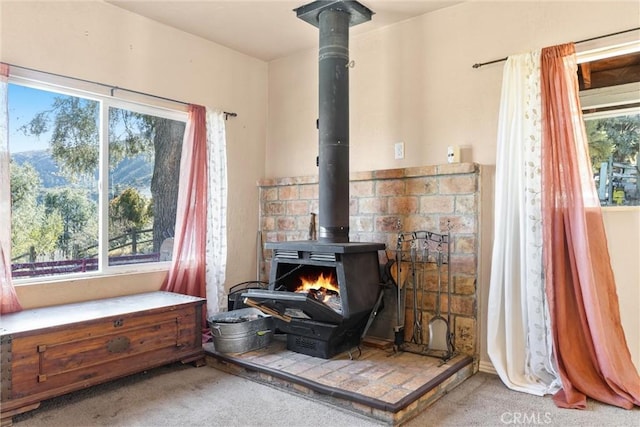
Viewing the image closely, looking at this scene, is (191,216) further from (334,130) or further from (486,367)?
(486,367)

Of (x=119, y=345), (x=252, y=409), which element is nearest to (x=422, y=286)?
(x=252, y=409)

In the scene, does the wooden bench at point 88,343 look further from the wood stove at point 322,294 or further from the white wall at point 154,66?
the wood stove at point 322,294

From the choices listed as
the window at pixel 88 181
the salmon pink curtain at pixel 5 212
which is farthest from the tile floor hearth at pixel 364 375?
the salmon pink curtain at pixel 5 212

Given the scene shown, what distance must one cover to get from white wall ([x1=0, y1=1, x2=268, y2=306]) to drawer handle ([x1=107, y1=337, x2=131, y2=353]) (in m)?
0.59

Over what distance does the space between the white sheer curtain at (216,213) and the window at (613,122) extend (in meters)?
2.71

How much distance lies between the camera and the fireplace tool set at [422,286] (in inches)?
117

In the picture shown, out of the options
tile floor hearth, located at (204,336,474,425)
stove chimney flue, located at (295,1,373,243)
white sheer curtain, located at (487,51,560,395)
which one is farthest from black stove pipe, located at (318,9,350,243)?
white sheer curtain, located at (487,51,560,395)

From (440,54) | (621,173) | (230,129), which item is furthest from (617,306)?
(230,129)

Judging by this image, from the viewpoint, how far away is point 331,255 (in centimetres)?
279

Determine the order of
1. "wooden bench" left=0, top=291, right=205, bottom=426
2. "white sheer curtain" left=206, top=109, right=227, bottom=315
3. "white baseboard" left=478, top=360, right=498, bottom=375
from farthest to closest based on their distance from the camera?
"white sheer curtain" left=206, top=109, right=227, bottom=315 < "white baseboard" left=478, top=360, right=498, bottom=375 < "wooden bench" left=0, top=291, right=205, bottom=426

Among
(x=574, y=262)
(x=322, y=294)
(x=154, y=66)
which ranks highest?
(x=154, y=66)

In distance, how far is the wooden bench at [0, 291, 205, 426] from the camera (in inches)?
86.4

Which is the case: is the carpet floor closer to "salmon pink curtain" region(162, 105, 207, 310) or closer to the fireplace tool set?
the fireplace tool set

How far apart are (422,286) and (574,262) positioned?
0.98 meters
